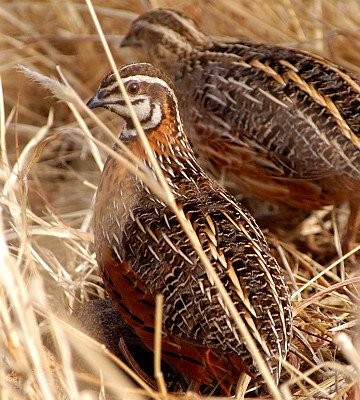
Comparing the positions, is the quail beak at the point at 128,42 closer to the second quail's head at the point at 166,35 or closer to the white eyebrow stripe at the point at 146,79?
the second quail's head at the point at 166,35

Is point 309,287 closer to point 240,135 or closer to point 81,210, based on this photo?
point 240,135

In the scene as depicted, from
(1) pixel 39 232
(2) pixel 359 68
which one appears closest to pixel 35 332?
(1) pixel 39 232

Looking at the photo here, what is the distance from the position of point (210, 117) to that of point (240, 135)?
Answer: 0.81 feet

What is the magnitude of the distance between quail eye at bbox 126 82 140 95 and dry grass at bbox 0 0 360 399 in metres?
0.28

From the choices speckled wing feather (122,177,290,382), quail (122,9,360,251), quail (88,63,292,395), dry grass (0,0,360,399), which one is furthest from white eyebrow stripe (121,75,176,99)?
quail (122,9,360,251)

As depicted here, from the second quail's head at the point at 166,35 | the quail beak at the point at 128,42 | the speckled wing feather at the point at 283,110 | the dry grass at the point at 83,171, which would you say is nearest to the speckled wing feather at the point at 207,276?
the dry grass at the point at 83,171

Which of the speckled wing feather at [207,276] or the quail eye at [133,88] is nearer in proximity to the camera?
the speckled wing feather at [207,276]

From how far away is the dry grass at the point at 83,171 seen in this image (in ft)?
12.5

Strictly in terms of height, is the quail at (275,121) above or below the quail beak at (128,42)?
above

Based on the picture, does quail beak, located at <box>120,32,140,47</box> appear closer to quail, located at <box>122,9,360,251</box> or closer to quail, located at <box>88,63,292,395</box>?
quail, located at <box>122,9,360,251</box>

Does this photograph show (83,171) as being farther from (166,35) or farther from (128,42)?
(166,35)

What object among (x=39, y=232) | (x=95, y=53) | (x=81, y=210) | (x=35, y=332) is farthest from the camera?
(x=95, y=53)

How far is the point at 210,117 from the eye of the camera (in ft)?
16.6

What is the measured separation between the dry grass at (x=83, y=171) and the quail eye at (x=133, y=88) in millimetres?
276
